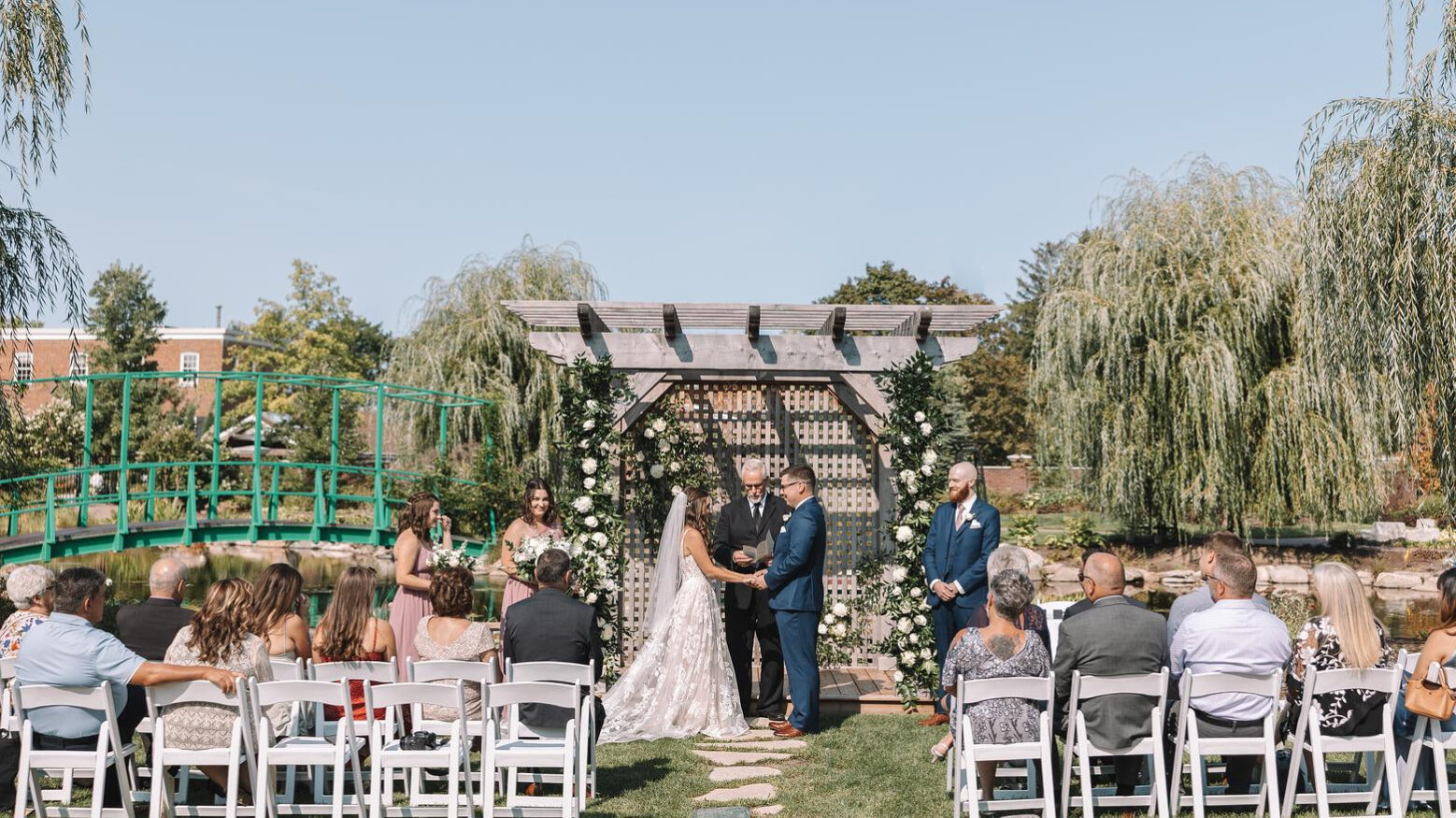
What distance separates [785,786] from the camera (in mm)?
6438

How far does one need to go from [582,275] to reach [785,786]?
1717 cm

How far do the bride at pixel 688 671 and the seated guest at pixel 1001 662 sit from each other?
8.22ft

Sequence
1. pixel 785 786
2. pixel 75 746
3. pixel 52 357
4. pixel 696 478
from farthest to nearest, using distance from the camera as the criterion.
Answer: pixel 52 357
pixel 696 478
pixel 785 786
pixel 75 746

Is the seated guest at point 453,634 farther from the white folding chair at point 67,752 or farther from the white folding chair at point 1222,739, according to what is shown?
the white folding chair at point 1222,739

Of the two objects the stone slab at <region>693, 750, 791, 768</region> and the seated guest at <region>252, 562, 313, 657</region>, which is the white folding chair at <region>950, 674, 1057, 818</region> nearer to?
the stone slab at <region>693, 750, 791, 768</region>

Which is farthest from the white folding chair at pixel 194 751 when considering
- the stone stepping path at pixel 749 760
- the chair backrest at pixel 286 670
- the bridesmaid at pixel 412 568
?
the bridesmaid at pixel 412 568

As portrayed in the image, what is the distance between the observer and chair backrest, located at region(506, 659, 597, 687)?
18.6ft

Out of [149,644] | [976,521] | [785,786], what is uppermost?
[976,521]

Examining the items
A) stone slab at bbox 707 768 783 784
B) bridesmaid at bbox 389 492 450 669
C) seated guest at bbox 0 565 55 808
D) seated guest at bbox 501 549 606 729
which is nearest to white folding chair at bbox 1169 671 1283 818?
stone slab at bbox 707 768 783 784

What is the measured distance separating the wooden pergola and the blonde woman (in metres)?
3.66

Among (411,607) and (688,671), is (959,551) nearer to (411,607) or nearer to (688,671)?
(688,671)

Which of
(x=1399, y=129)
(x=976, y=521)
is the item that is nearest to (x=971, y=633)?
(x=976, y=521)

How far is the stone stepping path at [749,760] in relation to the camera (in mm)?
6180

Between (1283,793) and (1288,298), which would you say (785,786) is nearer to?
(1283,793)
